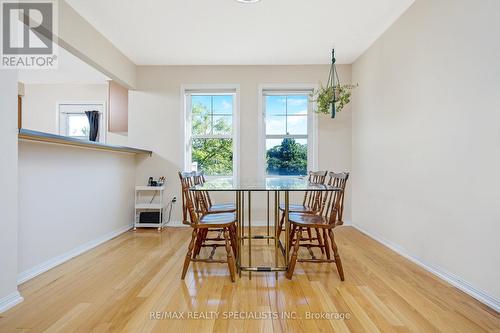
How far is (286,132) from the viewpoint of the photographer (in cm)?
410

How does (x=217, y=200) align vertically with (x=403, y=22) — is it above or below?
below

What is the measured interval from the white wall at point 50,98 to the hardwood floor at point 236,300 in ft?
10.6

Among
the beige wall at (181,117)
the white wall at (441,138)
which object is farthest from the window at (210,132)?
the white wall at (441,138)

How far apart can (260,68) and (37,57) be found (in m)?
2.97

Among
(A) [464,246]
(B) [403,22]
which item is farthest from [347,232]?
(B) [403,22]

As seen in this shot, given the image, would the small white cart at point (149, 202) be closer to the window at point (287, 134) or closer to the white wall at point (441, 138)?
the window at point (287, 134)

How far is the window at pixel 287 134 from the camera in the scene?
409cm

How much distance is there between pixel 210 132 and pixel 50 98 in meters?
3.09

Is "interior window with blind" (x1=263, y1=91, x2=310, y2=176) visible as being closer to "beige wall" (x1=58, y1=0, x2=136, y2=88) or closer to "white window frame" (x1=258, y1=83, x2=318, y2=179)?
"white window frame" (x1=258, y1=83, x2=318, y2=179)

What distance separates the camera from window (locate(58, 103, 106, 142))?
15.2ft

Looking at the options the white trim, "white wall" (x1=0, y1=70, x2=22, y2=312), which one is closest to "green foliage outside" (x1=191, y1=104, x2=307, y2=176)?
"white wall" (x1=0, y1=70, x2=22, y2=312)

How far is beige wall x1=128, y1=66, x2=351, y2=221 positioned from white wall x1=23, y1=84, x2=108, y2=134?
1145 millimetres

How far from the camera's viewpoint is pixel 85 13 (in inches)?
103

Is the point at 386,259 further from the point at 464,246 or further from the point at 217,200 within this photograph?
the point at 217,200
